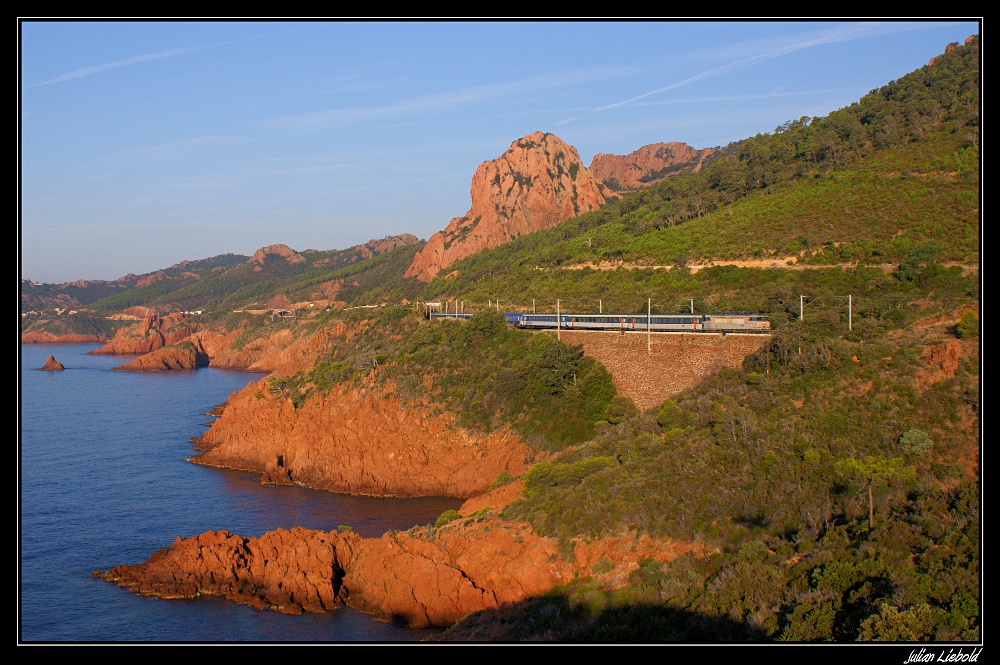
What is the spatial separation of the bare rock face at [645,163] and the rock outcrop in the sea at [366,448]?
348 ft

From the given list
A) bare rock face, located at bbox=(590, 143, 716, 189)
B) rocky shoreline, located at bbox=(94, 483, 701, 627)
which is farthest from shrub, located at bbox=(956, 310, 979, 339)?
bare rock face, located at bbox=(590, 143, 716, 189)

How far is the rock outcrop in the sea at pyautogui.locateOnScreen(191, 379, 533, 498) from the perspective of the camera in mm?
38344

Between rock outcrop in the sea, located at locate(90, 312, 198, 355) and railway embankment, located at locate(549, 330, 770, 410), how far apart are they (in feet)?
342

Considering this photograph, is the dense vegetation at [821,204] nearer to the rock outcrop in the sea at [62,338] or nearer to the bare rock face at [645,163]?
A: the bare rock face at [645,163]

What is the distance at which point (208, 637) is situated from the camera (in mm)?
23844

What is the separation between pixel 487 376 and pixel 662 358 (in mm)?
9255

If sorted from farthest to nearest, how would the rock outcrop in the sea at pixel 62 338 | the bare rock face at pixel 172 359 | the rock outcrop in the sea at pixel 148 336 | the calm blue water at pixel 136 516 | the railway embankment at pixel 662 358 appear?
the rock outcrop in the sea at pixel 62 338
the rock outcrop in the sea at pixel 148 336
the bare rock face at pixel 172 359
the railway embankment at pixel 662 358
the calm blue water at pixel 136 516

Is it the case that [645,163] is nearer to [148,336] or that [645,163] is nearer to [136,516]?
[148,336]

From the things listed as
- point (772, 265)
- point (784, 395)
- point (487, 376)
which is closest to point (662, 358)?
point (487, 376)

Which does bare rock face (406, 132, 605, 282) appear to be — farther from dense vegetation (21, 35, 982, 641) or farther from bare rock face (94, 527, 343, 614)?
bare rock face (94, 527, 343, 614)

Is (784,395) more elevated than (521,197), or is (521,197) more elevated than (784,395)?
(521,197)

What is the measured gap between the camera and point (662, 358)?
37781mm

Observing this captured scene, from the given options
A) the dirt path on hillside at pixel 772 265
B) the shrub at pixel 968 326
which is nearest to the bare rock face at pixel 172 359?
the dirt path on hillside at pixel 772 265

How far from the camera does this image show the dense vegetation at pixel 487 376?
3875cm
